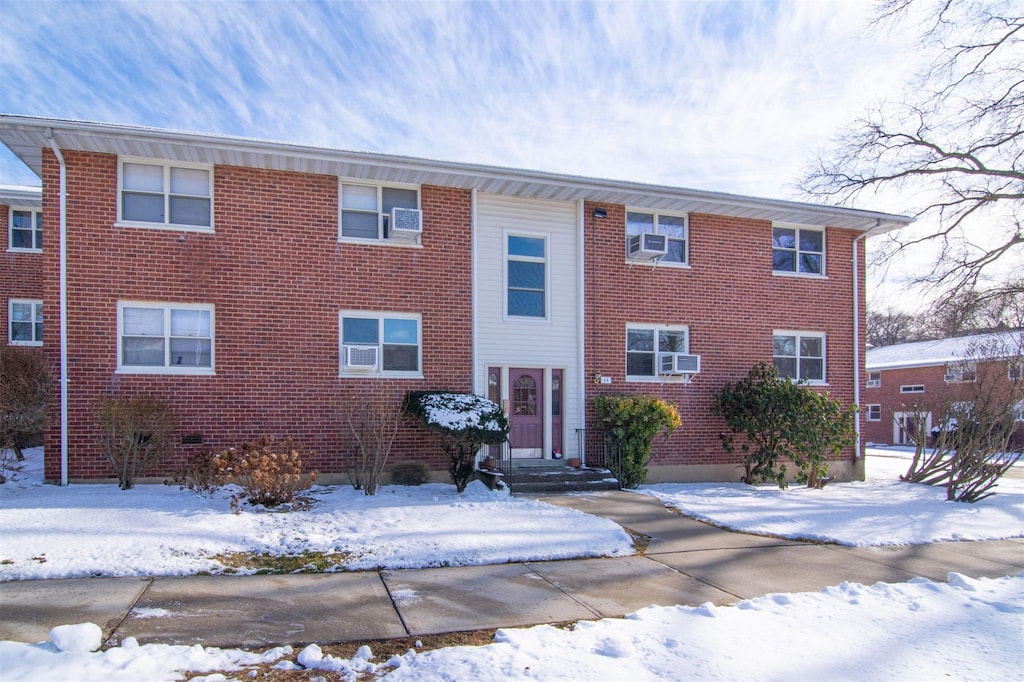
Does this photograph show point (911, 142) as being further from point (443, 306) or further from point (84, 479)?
point (84, 479)

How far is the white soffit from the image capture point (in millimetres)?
10297

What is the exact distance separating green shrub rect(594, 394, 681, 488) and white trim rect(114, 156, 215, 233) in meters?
7.82

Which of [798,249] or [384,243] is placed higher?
[798,249]

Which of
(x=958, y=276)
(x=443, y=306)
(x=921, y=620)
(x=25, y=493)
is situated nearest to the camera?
(x=921, y=620)

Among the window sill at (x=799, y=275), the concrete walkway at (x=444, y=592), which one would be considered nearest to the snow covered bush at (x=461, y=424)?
the concrete walkway at (x=444, y=592)

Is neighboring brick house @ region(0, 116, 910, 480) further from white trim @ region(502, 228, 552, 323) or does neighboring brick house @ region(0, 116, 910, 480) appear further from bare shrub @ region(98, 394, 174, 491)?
bare shrub @ region(98, 394, 174, 491)

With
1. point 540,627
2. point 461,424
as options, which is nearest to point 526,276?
point 461,424

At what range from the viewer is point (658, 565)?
7.25 metres

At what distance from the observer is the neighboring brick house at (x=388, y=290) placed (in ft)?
35.4

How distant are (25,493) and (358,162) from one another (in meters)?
7.04

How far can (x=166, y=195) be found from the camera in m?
11.2

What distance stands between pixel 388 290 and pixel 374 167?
216 centimetres

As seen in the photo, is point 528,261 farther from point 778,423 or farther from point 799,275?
point 799,275

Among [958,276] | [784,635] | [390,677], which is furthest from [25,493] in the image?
[958,276]
